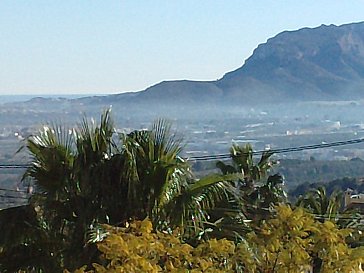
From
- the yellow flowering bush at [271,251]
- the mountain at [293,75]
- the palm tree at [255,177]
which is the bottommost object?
the palm tree at [255,177]

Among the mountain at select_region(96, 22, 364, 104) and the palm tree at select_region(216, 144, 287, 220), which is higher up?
the mountain at select_region(96, 22, 364, 104)

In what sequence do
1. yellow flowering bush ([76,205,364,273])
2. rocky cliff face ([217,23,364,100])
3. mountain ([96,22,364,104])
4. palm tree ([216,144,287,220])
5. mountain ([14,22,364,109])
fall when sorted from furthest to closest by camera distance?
1. rocky cliff face ([217,23,364,100])
2. mountain ([96,22,364,104])
3. mountain ([14,22,364,109])
4. palm tree ([216,144,287,220])
5. yellow flowering bush ([76,205,364,273])

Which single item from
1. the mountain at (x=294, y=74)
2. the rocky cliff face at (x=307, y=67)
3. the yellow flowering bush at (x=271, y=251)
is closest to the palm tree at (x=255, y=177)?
the yellow flowering bush at (x=271, y=251)

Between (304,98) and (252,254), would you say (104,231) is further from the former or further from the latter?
(304,98)

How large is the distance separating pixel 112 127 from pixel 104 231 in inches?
52.8

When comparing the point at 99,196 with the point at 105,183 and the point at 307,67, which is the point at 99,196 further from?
the point at 307,67

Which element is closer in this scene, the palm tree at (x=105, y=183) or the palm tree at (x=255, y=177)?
the palm tree at (x=105, y=183)

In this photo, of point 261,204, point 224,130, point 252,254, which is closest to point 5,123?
point 261,204

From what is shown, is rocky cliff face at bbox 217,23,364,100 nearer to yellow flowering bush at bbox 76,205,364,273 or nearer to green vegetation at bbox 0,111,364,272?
green vegetation at bbox 0,111,364,272

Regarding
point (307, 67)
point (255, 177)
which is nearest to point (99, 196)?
point (255, 177)

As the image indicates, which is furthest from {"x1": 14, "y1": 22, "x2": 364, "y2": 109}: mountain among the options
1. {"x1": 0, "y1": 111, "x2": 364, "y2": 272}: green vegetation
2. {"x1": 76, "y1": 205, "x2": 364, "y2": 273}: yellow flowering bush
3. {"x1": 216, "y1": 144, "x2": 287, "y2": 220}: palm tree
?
{"x1": 76, "y1": 205, "x2": 364, "y2": 273}: yellow flowering bush

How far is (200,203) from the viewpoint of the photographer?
7414mm

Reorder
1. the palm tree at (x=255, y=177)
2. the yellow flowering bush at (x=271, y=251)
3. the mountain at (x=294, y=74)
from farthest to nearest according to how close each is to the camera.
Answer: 1. the mountain at (x=294, y=74)
2. the palm tree at (x=255, y=177)
3. the yellow flowering bush at (x=271, y=251)

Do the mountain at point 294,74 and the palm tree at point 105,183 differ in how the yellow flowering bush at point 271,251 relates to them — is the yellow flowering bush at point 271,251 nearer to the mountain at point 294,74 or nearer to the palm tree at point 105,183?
the palm tree at point 105,183
